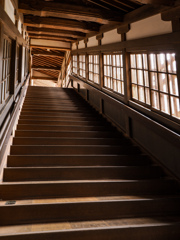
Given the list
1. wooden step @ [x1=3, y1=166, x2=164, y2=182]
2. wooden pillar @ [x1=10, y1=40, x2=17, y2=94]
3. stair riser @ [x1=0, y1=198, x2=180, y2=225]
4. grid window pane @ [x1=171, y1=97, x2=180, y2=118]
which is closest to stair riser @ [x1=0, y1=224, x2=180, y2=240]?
stair riser @ [x1=0, y1=198, x2=180, y2=225]

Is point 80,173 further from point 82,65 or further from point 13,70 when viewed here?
point 82,65

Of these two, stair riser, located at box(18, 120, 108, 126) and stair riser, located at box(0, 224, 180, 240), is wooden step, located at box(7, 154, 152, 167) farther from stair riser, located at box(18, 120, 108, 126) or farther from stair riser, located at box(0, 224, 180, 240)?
stair riser, located at box(18, 120, 108, 126)

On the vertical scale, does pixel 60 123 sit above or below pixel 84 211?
above

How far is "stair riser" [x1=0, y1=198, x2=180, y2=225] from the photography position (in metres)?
2.04

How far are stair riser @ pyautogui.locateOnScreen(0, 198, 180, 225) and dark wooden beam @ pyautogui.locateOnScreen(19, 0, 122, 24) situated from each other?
11.4 ft

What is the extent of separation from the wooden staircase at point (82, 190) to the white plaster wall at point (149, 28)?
Answer: 1.94 m

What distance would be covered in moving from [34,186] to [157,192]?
5.23 feet

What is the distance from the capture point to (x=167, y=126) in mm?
2830

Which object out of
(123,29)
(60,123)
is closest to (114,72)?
(123,29)

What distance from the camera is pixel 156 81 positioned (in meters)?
3.20

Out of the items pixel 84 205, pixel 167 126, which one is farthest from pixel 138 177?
pixel 84 205

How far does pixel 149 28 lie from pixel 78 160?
7.98ft

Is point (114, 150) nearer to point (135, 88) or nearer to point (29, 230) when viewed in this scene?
point (135, 88)

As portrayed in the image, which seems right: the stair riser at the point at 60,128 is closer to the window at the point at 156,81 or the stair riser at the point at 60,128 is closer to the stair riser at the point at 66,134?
the stair riser at the point at 66,134
